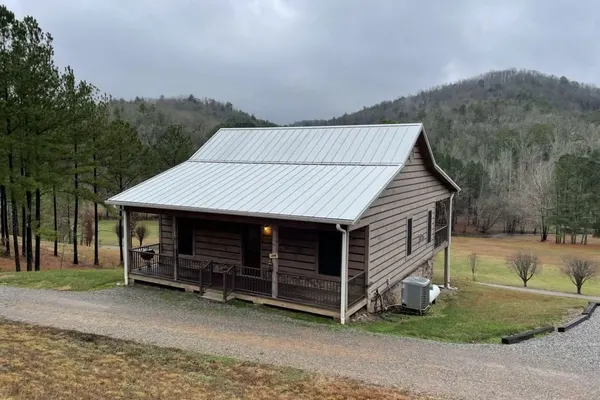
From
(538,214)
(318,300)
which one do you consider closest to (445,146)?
(538,214)

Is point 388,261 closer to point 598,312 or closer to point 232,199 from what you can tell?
point 232,199

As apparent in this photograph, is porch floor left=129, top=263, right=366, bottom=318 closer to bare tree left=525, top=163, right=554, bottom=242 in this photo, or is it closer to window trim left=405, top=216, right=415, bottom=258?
window trim left=405, top=216, right=415, bottom=258

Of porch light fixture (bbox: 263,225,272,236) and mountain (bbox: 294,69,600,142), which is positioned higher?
mountain (bbox: 294,69,600,142)

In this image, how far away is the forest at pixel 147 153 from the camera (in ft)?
59.5

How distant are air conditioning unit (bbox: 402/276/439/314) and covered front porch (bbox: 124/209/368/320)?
2056 mm

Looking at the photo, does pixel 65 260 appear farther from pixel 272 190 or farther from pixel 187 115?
pixel 187 115

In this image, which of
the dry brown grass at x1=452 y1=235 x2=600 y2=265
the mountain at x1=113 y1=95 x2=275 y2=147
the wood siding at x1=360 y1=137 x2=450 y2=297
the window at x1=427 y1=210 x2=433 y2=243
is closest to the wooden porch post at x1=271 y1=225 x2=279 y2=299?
the wood siding at x1=360 y1=137 x2=450 y2=297

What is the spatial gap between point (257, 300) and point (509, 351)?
21.3 feet

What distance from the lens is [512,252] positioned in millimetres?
42938

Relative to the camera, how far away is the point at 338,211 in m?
11.2

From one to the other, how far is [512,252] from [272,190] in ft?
121

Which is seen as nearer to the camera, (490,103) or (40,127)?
(40,127)

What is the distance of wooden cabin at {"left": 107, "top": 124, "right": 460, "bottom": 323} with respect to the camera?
12086mm

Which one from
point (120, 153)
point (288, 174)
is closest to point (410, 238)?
point (288, 174)
